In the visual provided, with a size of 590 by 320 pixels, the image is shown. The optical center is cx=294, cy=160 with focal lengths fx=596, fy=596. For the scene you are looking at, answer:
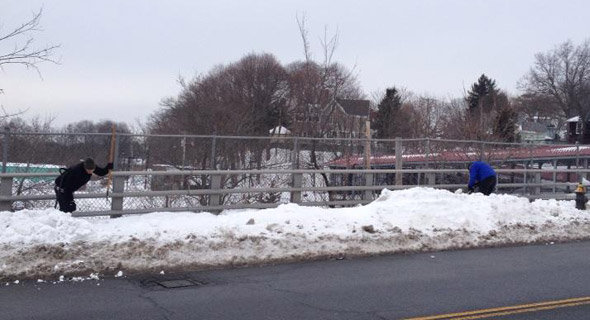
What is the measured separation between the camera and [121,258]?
882cm

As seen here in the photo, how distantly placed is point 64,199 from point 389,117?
107 ft

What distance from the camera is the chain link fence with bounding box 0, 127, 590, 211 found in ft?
40.4

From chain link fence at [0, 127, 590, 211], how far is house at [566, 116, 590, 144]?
1746 inches

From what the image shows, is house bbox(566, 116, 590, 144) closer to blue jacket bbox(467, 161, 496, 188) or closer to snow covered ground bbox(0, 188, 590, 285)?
blue jacket bbox(467, 161, 496, 188)

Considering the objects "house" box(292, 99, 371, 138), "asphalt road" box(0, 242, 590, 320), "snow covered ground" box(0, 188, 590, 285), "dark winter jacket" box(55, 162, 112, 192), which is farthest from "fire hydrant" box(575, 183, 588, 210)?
"dark winter jacket" box(55, 162, 112, 192)

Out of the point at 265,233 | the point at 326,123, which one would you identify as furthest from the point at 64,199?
the point at 326,123

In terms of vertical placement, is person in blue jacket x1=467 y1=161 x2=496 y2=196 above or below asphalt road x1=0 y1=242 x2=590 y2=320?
above

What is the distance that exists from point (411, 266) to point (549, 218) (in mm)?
5760

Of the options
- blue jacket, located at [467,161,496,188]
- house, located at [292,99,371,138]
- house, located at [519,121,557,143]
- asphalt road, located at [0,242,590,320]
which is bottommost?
asphalt road, located at [0,242,590,320]

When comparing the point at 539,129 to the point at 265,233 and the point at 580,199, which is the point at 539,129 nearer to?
the point at 580,199

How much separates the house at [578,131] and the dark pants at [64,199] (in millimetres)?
60471

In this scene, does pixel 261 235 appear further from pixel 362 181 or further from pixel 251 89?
pixel 251 89

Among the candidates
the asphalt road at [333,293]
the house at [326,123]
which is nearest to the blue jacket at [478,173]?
the asphalt road at [333,293]

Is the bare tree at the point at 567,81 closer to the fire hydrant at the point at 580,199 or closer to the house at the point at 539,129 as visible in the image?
the house at the point at 539,129
